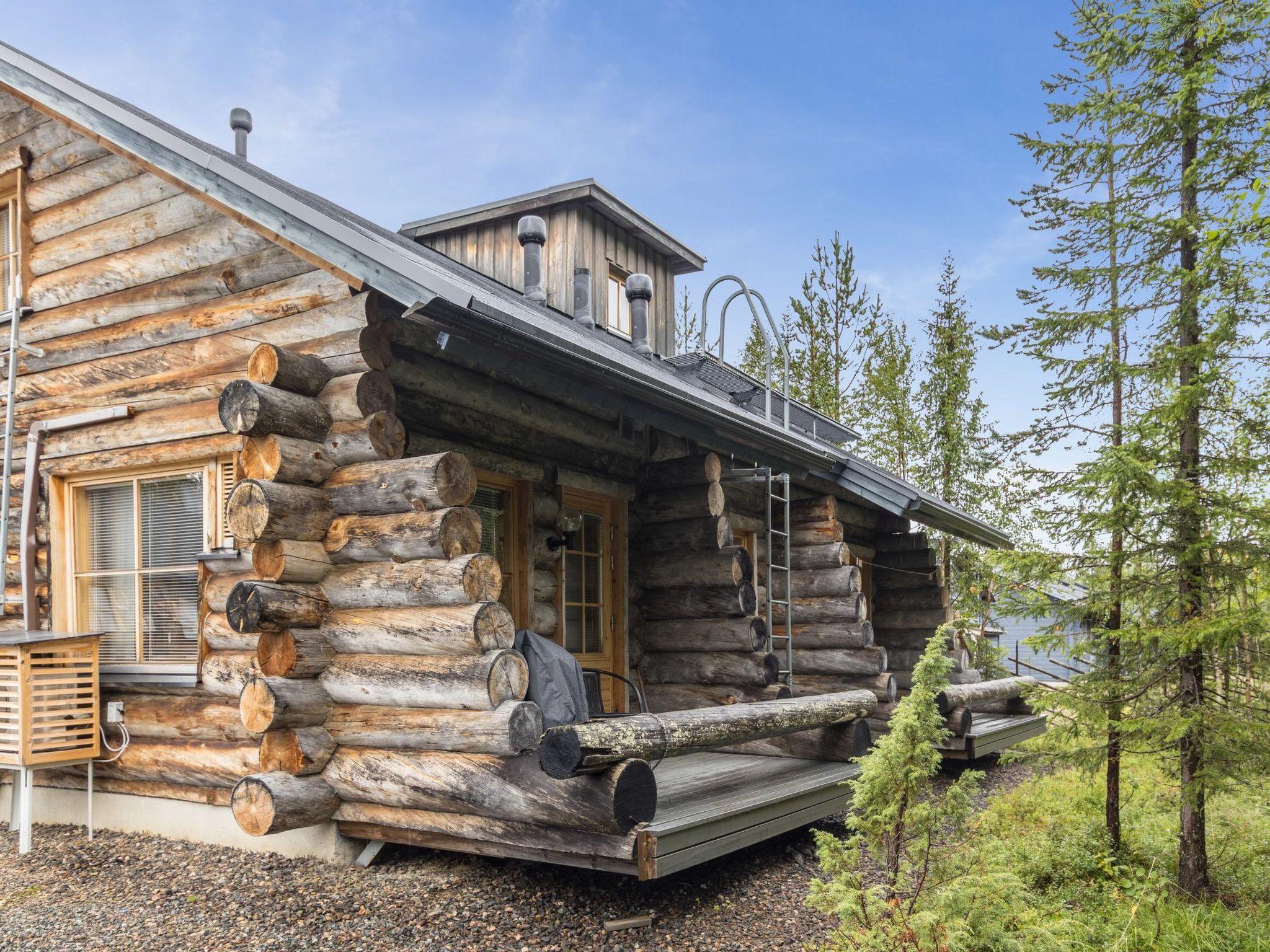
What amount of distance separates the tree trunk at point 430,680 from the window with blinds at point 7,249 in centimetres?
447

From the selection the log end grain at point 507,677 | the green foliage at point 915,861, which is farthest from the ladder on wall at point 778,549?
the green foliage at point 915,861

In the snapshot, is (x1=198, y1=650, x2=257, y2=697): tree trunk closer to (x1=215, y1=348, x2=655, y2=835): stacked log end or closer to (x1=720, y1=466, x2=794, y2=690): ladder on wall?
(x1=215, y1=348, x2=655, y2=835): stacked log end

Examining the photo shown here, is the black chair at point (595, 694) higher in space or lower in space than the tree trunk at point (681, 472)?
lower

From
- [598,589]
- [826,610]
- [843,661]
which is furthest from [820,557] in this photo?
[598,589]

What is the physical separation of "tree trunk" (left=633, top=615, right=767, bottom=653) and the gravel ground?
2.08 metres

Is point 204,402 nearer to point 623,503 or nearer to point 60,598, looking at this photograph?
point 60,598

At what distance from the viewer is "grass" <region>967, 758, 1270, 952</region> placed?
14.8 ft

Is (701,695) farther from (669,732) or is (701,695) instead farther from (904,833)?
(904,833)

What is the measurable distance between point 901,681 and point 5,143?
10142 mm

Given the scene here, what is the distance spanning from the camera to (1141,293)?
595 centimetres

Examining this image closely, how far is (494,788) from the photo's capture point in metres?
4.60

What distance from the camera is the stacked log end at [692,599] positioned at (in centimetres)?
768

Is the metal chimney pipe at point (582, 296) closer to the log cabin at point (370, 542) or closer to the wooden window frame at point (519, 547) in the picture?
the log cabin at point (370, 542)


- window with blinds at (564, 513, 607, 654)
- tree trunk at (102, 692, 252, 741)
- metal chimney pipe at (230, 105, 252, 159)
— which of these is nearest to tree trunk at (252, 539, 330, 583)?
tree trunk at (102, 692, 252, 741)
